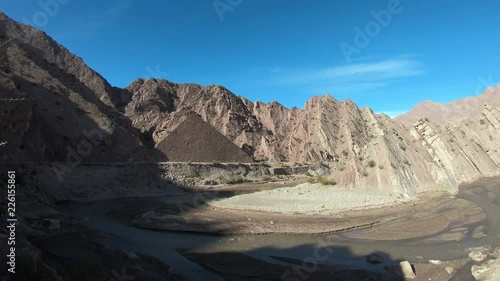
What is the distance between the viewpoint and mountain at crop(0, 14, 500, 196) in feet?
114

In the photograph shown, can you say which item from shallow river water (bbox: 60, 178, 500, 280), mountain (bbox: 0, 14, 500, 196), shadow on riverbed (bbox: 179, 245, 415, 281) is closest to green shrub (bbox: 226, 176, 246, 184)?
mountain (bbox: 0, 14, 500, 196)

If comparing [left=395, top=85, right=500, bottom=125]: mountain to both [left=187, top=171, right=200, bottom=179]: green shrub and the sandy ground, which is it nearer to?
[left=187, top=171, right=200, bottom=179]: green shrub

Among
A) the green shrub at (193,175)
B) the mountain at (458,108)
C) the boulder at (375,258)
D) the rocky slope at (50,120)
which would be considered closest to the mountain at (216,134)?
the rocky slope at (50,120)

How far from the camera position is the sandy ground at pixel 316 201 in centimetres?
2697

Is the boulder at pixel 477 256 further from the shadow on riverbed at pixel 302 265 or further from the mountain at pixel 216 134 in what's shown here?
the mountain at pixel 216 134

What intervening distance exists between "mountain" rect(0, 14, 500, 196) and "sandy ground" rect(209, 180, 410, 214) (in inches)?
76.9

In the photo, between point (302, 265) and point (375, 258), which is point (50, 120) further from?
point (375, 258)

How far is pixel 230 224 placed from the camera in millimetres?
22562

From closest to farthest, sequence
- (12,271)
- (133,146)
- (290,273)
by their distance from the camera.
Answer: (12,271)
(290,273)
(133,146)

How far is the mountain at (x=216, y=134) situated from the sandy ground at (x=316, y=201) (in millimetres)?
1954

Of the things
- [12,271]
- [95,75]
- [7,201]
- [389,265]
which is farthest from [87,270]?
[95,75]

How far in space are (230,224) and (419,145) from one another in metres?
26.0

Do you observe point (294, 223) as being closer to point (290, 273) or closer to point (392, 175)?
point (290, 273)

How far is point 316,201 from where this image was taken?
97.0 ft
